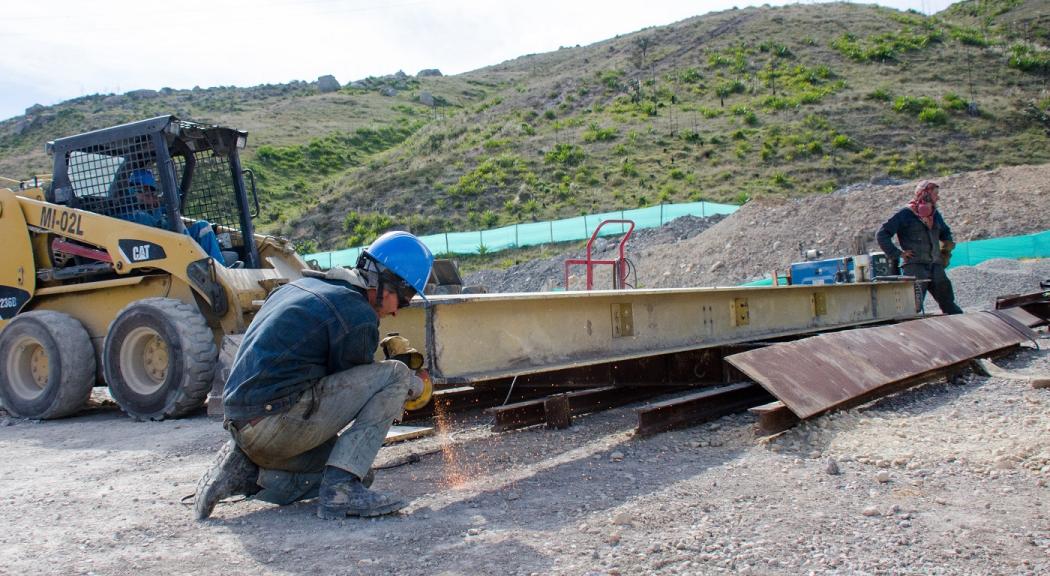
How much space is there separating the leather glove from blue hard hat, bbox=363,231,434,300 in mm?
449

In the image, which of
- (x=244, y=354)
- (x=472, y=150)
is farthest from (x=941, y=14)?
(x=244, y=354)

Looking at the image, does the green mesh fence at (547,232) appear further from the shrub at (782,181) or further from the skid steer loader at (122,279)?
the skid steer loader at (122,279)

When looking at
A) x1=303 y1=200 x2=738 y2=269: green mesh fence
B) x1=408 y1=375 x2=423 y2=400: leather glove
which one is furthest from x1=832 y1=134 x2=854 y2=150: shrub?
x1=408 y1=375 x2=423 y2=400: leather glove

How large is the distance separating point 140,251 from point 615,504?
5463mm

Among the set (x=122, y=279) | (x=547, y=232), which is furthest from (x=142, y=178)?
(x=547, y=232)

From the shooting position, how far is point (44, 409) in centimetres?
761

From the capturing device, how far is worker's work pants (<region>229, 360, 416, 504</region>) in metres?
3.72

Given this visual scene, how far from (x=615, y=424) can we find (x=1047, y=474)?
2.62 meters

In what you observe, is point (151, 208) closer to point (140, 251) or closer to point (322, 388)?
point (140, 251)

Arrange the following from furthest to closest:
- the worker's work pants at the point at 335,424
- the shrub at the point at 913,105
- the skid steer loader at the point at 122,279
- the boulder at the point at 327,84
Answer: the boulder at the point at 327,84
the shrub at the point at 913,105
the skid steer loader at the point at 122,279
the worker's work pants at the point at 335,424

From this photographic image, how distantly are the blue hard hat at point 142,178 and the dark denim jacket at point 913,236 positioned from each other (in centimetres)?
758

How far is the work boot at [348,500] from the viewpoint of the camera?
3676mm

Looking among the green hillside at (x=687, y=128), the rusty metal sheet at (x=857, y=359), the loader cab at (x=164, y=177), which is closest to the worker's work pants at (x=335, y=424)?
the rusty metal sheet at (x=857, y=359)

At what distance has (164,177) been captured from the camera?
7.67 metres
